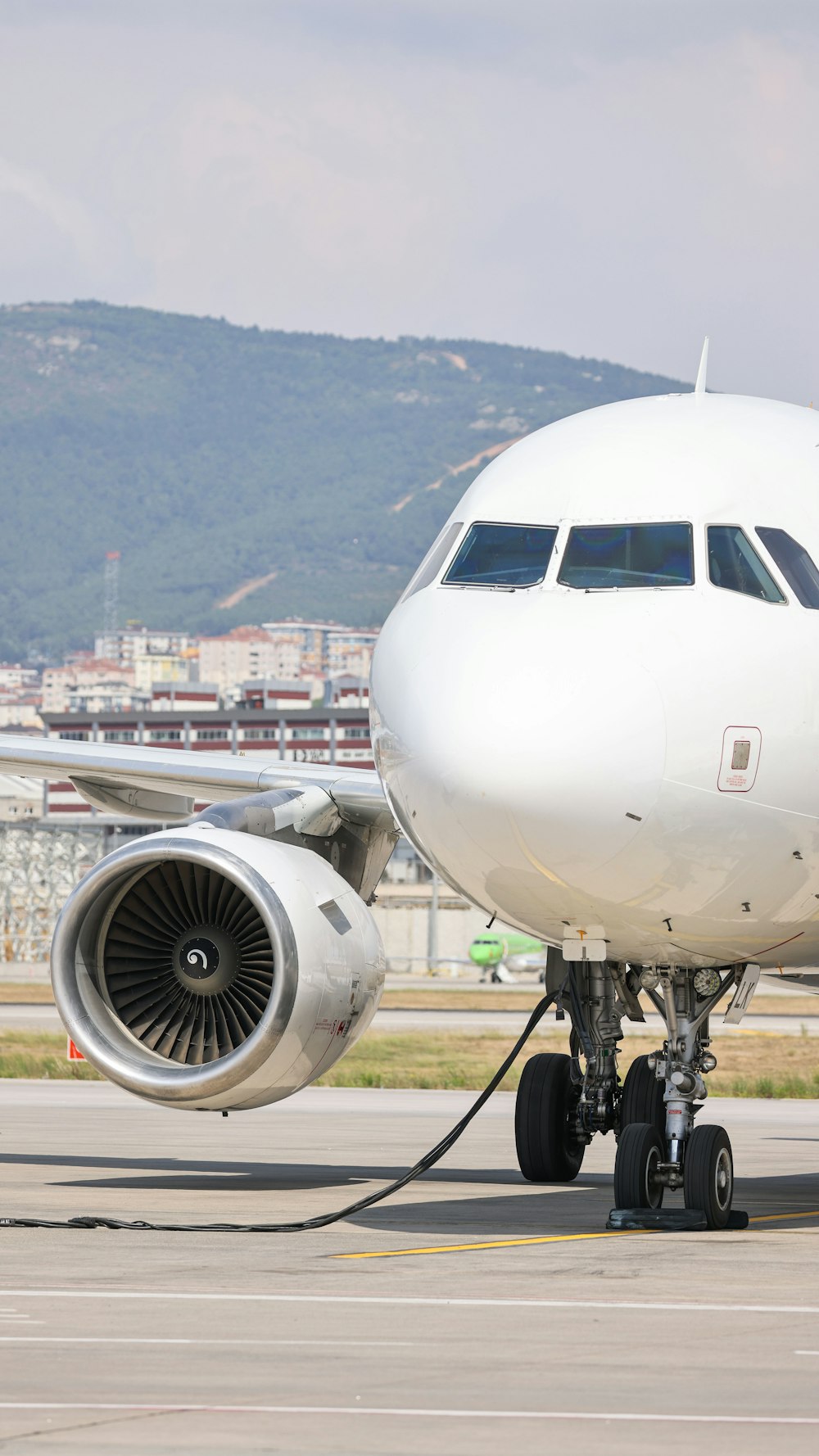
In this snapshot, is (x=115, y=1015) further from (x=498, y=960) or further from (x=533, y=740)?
(x=498, y=960)

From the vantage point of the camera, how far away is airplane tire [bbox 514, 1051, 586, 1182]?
15.9 m

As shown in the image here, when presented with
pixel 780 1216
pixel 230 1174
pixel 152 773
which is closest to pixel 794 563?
pixel 780 1216

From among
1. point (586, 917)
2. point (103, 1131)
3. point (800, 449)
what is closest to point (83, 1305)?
point (586, 917)

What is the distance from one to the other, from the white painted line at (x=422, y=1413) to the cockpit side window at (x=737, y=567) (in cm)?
554

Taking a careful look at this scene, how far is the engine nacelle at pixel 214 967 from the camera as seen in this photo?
1394 centimetres

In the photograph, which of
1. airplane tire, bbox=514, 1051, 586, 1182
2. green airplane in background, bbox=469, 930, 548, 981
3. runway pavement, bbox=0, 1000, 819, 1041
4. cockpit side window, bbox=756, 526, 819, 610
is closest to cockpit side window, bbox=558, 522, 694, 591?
cockpit side window, bbox=756, 526, 819, 610

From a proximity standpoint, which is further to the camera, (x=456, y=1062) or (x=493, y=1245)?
(x=456, y=1062)

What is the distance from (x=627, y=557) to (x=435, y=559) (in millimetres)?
1389

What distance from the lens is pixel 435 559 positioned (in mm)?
12828

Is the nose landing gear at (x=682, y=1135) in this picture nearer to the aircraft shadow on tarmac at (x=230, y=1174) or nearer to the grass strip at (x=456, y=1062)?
the aircraft shadow on tarmac at (x=230, y=1174)

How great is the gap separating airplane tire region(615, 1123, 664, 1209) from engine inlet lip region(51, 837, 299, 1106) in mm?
2569

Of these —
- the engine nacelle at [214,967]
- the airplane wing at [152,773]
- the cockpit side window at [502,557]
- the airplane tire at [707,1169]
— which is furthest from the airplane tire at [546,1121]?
the cockpit side window at [502,557]

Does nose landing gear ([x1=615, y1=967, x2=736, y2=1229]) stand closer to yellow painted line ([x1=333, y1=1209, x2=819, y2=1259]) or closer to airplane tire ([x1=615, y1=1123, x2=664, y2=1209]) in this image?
airplane tire ([x1=615, y1=1123, x2=664, y2=1209])

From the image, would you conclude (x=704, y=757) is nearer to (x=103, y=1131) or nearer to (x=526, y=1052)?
(x=103, y=1131)
